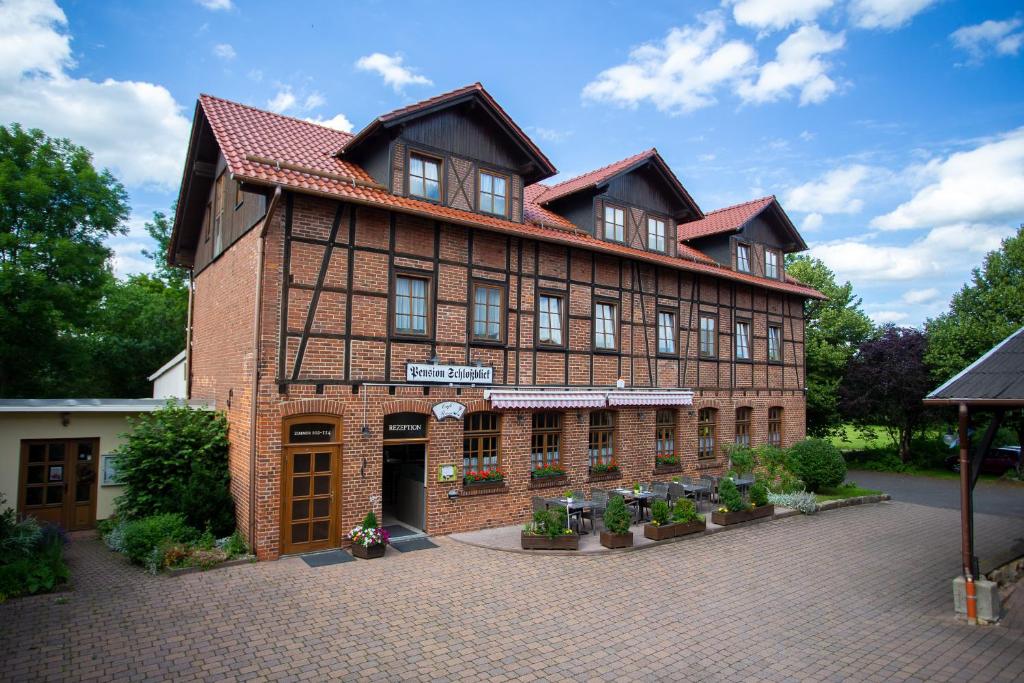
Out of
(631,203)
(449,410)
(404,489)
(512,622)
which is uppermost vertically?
(631,203)

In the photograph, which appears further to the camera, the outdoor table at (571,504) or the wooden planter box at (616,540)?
the outdoor table at (571,504)

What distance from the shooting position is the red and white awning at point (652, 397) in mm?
14703

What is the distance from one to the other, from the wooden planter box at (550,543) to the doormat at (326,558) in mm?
3216

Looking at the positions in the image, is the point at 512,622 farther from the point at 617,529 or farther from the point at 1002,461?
the point at 1002,461

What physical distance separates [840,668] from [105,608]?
939 cm

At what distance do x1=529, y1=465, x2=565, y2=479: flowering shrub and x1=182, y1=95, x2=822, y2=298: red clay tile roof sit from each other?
5257 millimetres

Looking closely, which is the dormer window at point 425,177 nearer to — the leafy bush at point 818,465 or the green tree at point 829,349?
the leafy bush at point 818,465

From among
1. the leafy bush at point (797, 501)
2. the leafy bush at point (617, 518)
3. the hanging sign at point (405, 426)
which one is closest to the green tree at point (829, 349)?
the leafy bush at point (797, 501)

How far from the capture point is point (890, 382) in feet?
82.1

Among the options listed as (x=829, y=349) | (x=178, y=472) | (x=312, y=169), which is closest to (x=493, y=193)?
(x=312, y=169)

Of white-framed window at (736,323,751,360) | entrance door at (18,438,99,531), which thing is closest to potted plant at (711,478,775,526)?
white-framed window at (736,323,751,360)

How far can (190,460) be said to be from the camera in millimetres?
11664

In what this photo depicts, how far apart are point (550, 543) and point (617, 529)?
4.41 feet

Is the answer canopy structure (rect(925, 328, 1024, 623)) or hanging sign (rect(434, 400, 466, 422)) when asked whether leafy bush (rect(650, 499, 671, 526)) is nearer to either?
hanging sign (rect(434, 400, 466, 422))
